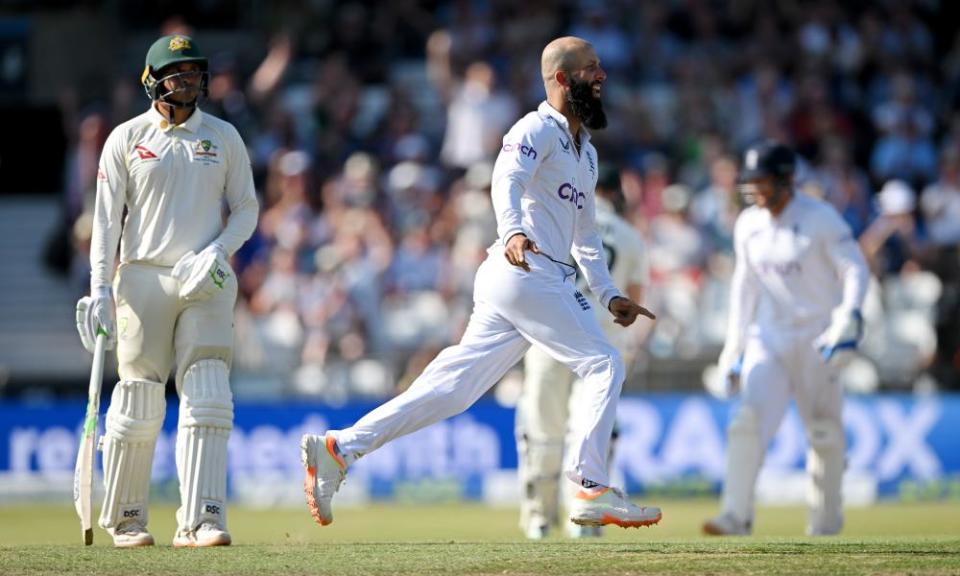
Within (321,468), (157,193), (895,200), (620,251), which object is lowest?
(321,468)

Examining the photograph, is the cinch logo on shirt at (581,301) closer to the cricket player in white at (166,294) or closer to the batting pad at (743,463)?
the cricket player in white at (166,294)

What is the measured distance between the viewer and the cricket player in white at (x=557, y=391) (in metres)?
11.9

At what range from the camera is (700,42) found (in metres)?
21.9

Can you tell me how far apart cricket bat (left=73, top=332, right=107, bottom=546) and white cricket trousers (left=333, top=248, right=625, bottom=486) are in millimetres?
1316

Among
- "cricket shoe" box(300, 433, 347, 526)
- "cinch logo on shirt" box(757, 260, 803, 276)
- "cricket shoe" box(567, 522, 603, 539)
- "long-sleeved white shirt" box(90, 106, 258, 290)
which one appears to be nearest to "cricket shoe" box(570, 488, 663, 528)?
"cricket shoe" box(300, 433, 347, 526)

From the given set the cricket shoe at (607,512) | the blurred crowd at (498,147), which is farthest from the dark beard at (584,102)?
the blurred crowd at (498,147)

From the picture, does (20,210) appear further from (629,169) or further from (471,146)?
(629,169)

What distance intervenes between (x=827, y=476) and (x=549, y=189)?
3975 mm

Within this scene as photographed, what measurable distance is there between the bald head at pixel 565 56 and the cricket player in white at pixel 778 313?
2.90 metres

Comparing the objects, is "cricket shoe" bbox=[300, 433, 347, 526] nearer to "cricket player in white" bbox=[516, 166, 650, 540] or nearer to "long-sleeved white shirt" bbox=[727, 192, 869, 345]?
"cricket player in white" bbox=[516, 166, 650, 540]

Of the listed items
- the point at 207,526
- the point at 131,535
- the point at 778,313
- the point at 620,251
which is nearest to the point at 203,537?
the point at 207,526

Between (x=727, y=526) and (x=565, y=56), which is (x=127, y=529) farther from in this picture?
(x=727, y=526)

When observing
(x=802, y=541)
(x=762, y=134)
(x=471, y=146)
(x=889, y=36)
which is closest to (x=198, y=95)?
(x=802, y=541)

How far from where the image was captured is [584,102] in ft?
29.7
